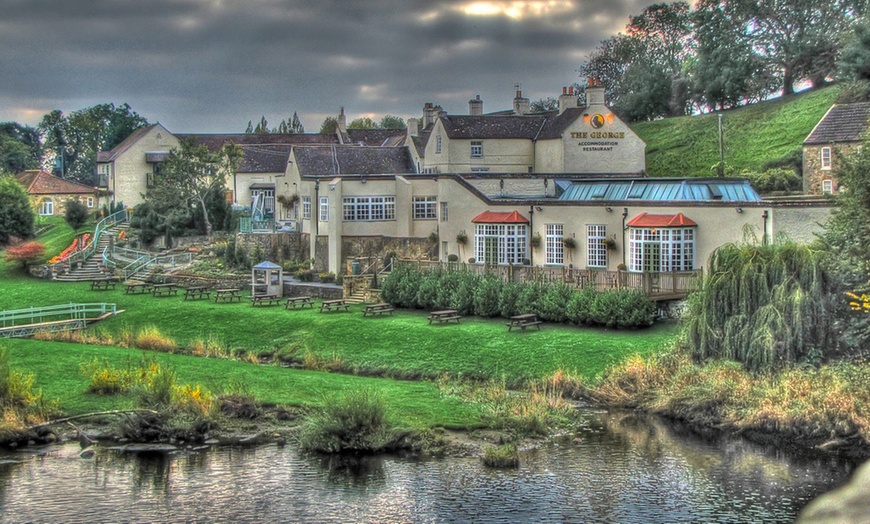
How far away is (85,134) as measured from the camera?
127938 mm

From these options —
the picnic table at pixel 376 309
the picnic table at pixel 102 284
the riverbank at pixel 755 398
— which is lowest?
the riverbank at pixel 755 398

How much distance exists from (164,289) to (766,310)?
3278 centimetres

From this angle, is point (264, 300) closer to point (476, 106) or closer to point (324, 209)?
point (324, 209)

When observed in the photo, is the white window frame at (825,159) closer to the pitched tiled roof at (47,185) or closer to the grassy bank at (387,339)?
the grassy bank at (387,339)

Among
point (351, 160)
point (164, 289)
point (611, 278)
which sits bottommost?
point (164, 289)

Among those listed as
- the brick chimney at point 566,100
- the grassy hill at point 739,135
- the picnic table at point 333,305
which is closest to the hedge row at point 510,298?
the picnic table at point 333,305

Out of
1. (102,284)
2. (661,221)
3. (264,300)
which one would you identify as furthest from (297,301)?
(661,221)

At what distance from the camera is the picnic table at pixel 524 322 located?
39.9m

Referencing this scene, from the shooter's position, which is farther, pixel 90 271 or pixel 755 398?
pixel 90 271

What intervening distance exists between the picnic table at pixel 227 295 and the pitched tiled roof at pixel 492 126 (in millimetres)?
18548

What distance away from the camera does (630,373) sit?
33.1m

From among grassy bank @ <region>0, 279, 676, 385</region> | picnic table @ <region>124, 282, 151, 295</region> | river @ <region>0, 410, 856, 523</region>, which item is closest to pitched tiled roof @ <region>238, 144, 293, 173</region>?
picnic table @ <region>124, 282, 151, 295</region>

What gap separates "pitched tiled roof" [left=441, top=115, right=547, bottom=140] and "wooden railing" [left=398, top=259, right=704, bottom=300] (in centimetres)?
2063

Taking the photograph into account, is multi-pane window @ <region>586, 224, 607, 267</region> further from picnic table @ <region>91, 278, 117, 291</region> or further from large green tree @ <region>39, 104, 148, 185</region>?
large green tree @ <region>39, 104, 148, 185</region>
